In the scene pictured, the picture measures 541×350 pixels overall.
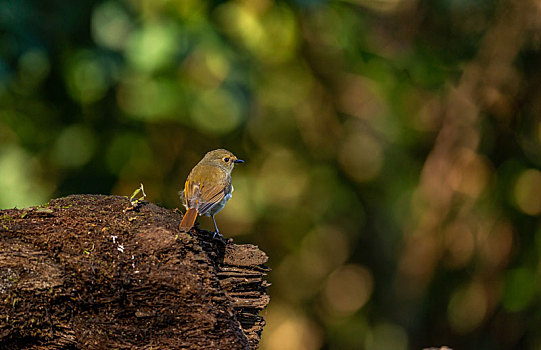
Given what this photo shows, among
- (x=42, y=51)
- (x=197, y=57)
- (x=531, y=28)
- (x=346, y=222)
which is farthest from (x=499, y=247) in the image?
(x=42, y=51)

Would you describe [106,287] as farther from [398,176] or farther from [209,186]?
[398,176]

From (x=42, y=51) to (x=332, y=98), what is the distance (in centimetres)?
235

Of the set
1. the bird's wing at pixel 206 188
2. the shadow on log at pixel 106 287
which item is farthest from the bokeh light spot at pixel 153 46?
the shadow on log at pixel 106 287

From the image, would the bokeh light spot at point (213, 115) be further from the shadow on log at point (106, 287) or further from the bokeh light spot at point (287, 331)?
the shadow on log at point (106, 287)

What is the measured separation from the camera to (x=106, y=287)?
145 centimetres

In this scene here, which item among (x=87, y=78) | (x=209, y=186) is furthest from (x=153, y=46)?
(x=209, y=186)

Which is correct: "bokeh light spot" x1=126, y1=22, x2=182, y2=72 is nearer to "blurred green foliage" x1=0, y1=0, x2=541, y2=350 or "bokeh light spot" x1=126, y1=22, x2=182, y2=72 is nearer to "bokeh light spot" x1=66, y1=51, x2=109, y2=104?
"bokeh light spot" x1=66, y1=51, x2=109, y2=104

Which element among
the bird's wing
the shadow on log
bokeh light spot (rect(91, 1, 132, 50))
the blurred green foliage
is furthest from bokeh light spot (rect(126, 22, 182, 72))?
the shadow on log

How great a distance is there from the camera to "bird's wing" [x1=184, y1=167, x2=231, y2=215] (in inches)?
69.8

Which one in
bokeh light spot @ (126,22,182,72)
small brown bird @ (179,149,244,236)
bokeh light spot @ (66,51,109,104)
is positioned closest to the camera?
Result: small brown bird @ (179,149,244,236)

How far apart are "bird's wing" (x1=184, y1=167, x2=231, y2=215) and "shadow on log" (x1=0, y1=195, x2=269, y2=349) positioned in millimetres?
256

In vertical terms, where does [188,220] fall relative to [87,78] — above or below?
below

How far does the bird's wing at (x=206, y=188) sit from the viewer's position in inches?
69.8

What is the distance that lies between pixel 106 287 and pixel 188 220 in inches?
9.2
